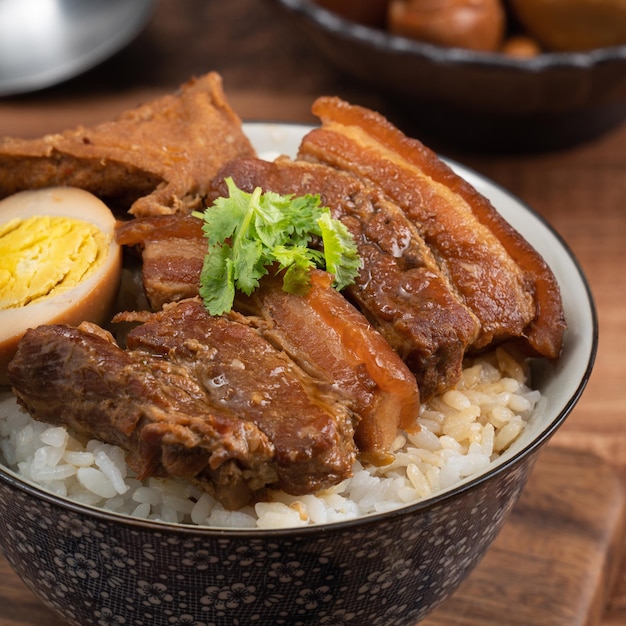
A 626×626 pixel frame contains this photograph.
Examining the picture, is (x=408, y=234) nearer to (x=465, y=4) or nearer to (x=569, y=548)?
(x=569, y=548)

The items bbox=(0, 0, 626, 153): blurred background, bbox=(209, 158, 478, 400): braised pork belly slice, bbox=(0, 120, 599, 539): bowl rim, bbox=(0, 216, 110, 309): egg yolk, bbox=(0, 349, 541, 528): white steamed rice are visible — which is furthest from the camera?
bbox=(0, 0, 626, 153): blurred background

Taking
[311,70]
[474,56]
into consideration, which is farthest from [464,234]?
[311,70]

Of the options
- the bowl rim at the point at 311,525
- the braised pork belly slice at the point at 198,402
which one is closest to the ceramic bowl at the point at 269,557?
the bowl rim at the point at 311,525

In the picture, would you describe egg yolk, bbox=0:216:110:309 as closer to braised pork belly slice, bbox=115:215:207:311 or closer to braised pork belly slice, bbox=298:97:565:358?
braised pork belly slice, bbox=115:215:207:311

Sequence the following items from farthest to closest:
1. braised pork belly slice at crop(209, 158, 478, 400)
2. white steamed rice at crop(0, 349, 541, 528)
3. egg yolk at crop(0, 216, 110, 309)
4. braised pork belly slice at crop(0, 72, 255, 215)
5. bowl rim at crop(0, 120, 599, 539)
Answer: braised pork belly slice at crop(0, 72, 255, 215), egg yolk at crop(0, 216, 110, 309), braised pork belly slice at crop(209, 158, 478, 400), white steamed rice at crop(0, 349, 541, 528), bowl rim at crop(0, 120, 599, 539)

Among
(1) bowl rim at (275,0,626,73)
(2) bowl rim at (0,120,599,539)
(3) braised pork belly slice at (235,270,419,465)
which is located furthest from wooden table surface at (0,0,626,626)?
(3) braised pork belly slice at (235,270,419,465)

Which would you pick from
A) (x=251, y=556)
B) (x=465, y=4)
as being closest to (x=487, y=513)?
(x=251, y=556)

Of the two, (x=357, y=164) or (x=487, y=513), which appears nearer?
(x=487, y=513)
